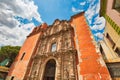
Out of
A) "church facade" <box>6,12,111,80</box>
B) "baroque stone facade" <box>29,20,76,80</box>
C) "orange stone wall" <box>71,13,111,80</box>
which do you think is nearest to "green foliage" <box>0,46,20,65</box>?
"church facade" <box>6,12,111,80</box>

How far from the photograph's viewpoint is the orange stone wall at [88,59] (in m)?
6.85

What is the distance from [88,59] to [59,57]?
3.24m

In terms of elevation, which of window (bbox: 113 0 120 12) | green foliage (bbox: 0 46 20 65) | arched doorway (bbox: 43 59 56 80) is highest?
green foliage (bbox: 0 46 20 65)

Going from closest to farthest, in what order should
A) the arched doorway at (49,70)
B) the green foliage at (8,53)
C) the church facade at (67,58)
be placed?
the church facade at (67,58)
the arched doorway at (49,70)
the green foliage at (8,53)

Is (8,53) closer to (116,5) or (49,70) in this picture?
(49,70)

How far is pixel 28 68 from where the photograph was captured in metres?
11.4

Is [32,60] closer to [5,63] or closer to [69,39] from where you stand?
[69,39]

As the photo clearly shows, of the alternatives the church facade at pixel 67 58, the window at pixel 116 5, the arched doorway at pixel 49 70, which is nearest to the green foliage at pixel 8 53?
the church facade at pixel 67 58

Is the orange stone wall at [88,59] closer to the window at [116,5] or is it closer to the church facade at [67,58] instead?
the church facade at [67,58]

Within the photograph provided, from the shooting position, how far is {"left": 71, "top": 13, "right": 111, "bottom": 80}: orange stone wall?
6.85 metres

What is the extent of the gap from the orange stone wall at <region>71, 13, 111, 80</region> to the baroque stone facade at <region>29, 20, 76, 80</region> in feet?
2.69

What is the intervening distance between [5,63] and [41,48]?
31.0ft

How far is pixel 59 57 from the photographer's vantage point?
10203mm

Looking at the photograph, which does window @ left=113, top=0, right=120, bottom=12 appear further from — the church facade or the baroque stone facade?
the baroque stone facade
